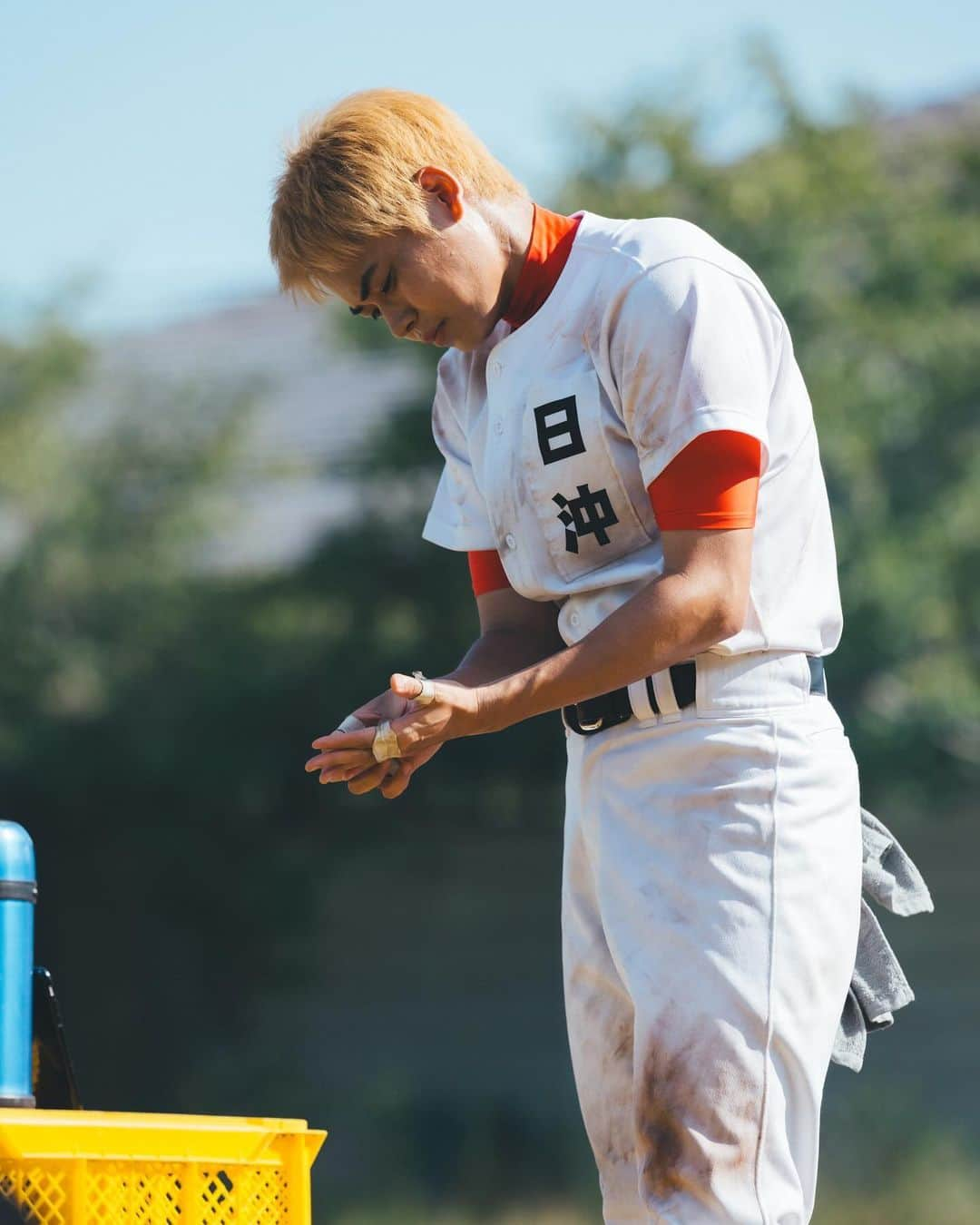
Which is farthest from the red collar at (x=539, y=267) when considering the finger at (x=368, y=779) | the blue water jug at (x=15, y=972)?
the blue water jug at (x=15, y=972)

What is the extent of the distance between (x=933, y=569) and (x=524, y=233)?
689 cm

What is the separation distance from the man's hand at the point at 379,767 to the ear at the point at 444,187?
63 cm

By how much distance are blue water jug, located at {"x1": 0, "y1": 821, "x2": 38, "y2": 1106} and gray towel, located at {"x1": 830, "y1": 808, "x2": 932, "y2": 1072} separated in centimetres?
113

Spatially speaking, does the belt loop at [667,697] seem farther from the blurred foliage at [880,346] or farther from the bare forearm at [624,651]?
the blurred foliage at [880,346]

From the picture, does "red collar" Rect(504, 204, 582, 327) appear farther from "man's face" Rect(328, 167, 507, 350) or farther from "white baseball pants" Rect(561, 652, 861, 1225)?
"white baseball pants" Rect(561, 652, 861, 1225)

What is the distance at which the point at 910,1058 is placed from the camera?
377 inches

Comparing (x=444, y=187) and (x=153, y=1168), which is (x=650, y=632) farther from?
(x=153, y=1168)

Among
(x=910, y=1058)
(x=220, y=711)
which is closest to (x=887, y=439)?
(x=910, y=1058)

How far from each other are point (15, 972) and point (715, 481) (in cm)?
122

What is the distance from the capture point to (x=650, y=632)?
2.13m

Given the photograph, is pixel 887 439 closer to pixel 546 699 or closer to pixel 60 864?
pixel 60 864

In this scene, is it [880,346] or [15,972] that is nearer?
[15,972]

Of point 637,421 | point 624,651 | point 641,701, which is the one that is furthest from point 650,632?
point 637,421

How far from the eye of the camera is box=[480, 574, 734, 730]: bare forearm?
2129mm
